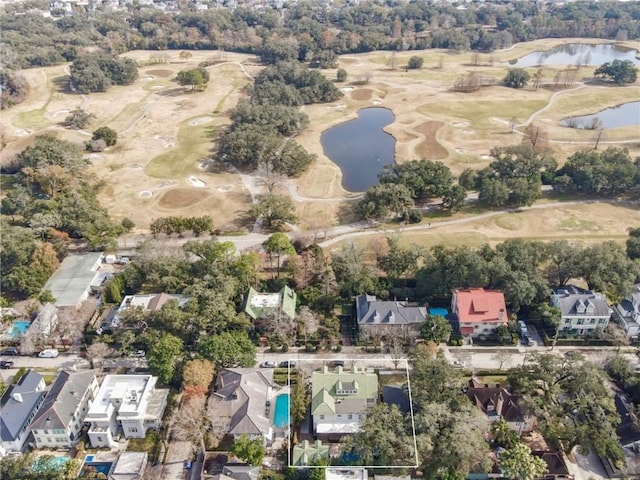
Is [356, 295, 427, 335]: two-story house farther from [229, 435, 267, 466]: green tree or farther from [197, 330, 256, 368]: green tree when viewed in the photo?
[229, 435, 267, 466]: green tree

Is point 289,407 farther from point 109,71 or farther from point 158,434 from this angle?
point 109,71

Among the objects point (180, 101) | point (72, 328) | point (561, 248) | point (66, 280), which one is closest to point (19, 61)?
point (180, 101)

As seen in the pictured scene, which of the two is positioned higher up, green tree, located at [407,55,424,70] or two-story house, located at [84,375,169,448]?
two-story house, located at [84,375,169,448]

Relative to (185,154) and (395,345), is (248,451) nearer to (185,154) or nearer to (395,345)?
(395,345)

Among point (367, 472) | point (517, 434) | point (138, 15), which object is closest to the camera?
point (367, 472)

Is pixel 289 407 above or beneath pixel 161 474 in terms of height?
above

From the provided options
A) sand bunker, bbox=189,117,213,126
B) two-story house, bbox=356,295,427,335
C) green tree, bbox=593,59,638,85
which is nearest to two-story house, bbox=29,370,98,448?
two-story house, bbox=356,295,427,335

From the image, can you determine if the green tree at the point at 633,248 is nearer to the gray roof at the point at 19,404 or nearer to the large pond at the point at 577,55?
the gray roof at the point at 19,404
